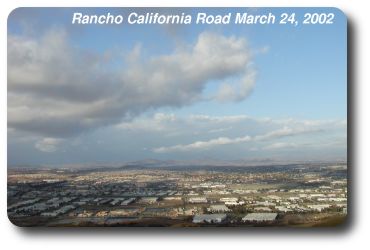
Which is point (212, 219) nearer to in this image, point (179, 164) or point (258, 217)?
point (258, 217)

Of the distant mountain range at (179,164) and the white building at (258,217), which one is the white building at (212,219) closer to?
the white building at (258,217)

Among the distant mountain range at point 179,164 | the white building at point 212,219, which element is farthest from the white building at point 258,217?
the distant mountain range at point 179,164

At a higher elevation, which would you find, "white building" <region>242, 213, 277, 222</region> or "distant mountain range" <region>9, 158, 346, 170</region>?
"distant mountain range" <region>9, 158, 346, 170</region>

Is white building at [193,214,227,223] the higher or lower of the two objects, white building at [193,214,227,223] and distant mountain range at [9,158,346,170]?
the lower

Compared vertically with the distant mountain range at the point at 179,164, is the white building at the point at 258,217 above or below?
below

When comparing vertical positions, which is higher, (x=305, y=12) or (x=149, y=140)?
(x=305, y=12)

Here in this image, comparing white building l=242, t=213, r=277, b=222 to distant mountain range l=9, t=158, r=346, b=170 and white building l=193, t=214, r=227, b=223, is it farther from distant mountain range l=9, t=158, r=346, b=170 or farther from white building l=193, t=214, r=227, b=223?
distant mountain range l=9, t=158, r=346, b=170

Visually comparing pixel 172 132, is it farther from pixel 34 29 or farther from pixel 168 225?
pixel 34 29

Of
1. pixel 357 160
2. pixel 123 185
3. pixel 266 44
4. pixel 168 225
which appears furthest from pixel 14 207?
pixel 357 160

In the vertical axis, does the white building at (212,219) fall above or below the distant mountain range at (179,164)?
below

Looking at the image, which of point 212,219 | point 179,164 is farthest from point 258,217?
point 179,164

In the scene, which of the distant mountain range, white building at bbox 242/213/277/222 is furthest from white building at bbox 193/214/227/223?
the distant mountain range
